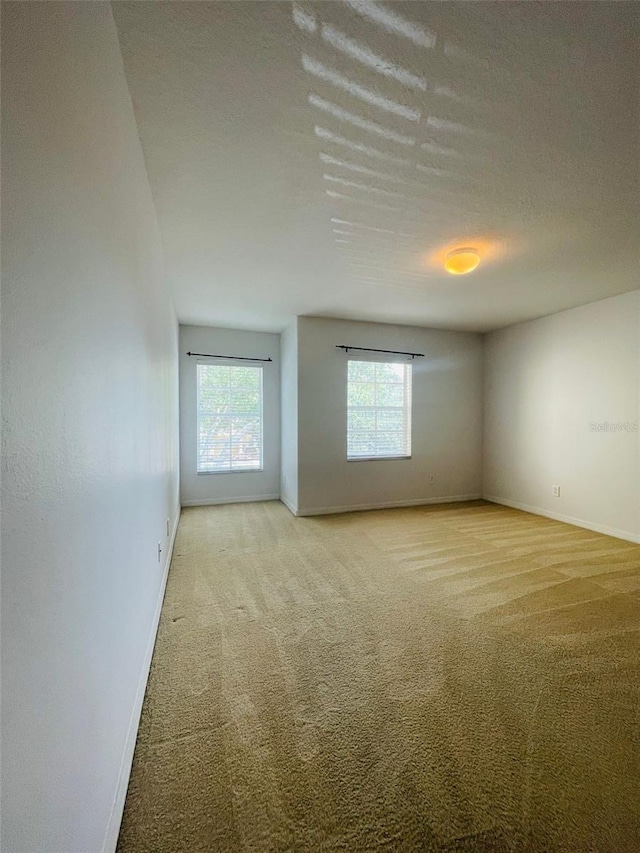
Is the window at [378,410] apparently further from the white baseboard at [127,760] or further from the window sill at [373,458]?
the white baseboard at [127,760]

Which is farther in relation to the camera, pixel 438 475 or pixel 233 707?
pixel 438 475

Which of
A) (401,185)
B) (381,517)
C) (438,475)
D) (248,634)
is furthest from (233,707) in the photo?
(438,475)

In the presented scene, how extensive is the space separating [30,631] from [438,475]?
4990 millimetres

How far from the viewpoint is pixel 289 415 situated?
15.1 feet

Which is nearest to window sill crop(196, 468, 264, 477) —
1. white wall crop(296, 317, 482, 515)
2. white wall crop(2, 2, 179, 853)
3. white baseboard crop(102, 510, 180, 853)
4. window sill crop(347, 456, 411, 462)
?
white wall crop(296, 317, 482, 515)

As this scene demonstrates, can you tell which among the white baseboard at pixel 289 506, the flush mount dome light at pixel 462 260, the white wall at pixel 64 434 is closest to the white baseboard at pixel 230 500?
the white baseboard at pixel 289 506

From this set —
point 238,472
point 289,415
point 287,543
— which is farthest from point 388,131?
point 238,472

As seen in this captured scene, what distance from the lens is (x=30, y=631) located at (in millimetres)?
552

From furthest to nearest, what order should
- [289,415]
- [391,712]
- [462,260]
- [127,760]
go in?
1. [289,415]
2. [462,260]
3. [391,712]
4. [127,760]

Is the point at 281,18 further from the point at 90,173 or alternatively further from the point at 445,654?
the point at 445,654

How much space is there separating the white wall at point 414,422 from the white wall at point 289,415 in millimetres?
94

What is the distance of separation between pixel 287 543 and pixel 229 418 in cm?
219

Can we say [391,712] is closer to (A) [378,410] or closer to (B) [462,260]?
(B) [462,260]

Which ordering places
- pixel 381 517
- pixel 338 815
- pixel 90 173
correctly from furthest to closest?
pixel 381 517, pixel 338 815, pixel 90 173
